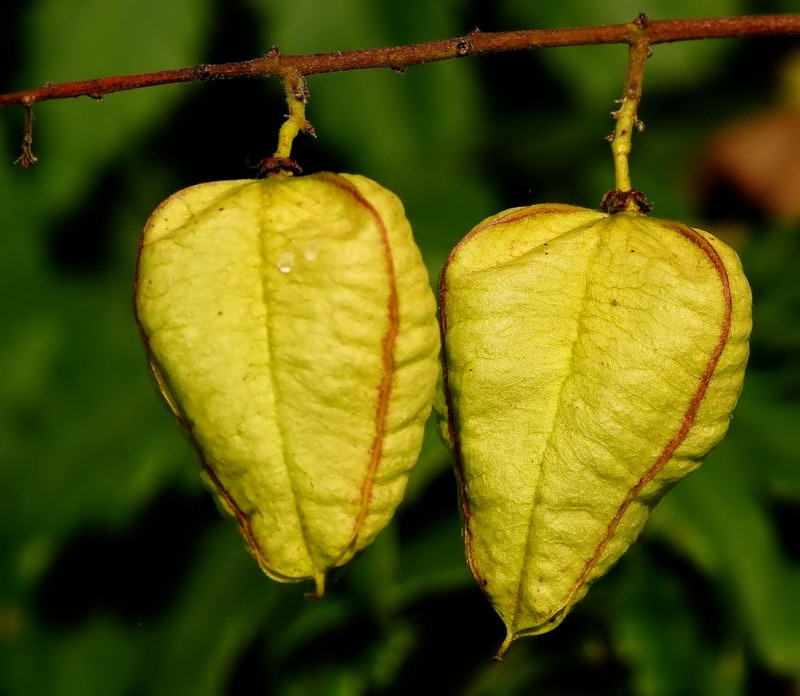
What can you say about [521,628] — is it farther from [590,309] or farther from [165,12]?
[165,12]

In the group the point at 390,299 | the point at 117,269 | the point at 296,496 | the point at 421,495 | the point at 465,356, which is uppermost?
the point at 390,299

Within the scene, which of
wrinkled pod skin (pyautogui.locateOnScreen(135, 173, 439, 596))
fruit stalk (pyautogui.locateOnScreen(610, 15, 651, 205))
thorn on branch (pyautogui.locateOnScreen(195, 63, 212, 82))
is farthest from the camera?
fruit stalk (pyautogui.locateOnScreen(610, 15, 651, 205))

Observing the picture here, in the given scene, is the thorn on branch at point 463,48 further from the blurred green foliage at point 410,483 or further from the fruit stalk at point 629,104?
the blurred green foliage at point 410,483

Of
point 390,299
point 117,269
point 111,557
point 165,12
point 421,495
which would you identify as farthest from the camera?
point 117,269

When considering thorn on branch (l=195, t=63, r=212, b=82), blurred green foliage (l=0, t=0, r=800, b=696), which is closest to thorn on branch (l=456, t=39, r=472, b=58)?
thorn on branch (l=195, t=63, r=212, b=82)

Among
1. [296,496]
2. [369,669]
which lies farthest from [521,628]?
[369,669]

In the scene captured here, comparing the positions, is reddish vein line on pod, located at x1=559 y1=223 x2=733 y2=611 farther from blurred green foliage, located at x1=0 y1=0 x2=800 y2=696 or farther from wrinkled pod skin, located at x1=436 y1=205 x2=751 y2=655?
blurred green foliage, located at x1=0 y1=0 x2=800 y2=696

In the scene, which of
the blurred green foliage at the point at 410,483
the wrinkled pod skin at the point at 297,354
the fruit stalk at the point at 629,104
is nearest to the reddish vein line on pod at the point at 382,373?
the wrinkled pod skin at the point at 297,354

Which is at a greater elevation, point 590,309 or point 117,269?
point 590,309
